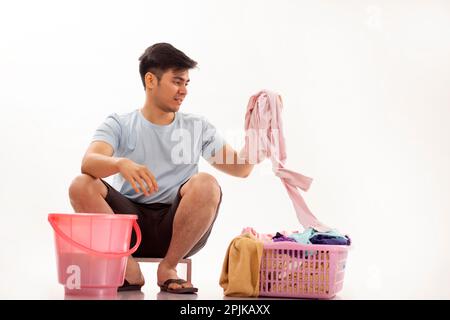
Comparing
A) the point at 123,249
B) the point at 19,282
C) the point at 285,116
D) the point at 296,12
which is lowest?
the point at 19,282

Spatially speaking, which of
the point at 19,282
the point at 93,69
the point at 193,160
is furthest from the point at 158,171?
the point at 93,69

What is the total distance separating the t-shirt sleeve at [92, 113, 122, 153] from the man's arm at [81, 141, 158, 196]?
0.09 ft

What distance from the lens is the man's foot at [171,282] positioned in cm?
226

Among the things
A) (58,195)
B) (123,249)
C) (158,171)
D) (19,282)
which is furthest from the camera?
(58,195)

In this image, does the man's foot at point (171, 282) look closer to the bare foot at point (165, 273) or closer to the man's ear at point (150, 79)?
the bare foot at point (165, 273)

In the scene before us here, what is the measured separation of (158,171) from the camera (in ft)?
8.37

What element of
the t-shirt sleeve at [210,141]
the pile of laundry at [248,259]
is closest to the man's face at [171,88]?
the t-shirt sleeve at [210,141]

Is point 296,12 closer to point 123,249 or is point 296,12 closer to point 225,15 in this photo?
point 225,15

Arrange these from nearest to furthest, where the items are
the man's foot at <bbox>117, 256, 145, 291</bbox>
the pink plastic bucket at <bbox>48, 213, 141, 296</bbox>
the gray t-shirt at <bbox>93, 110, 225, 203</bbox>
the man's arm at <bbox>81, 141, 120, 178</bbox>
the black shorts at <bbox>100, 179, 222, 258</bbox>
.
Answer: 1. the pink plastic bucket at <bbox>48, 213, 141, 296</bbox>
2. the man's arm at <bbox>81, 141, 120, 178</bbox>
3. the man's foot at <bbox>117, 256, 145, 291</bbox>
4. the black shorts at <bbox>100, 179, 222, 258</bbox>
5. the gray t-shirt at <bbox>93, 110, 225, 203</bbox>

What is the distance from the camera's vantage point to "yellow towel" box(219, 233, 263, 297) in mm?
2242

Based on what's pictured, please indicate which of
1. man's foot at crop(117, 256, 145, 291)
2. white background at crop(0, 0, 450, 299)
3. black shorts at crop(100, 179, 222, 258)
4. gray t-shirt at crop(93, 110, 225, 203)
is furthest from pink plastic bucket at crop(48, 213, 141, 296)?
white background at crop(0, 0, 450, 299)

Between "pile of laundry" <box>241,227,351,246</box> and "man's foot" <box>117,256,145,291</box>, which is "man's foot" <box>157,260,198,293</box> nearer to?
"man's foot" <box>117,256,145,291</box>

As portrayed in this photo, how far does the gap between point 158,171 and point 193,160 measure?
0.13 m

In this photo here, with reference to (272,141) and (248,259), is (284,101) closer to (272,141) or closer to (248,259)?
(272,141)
